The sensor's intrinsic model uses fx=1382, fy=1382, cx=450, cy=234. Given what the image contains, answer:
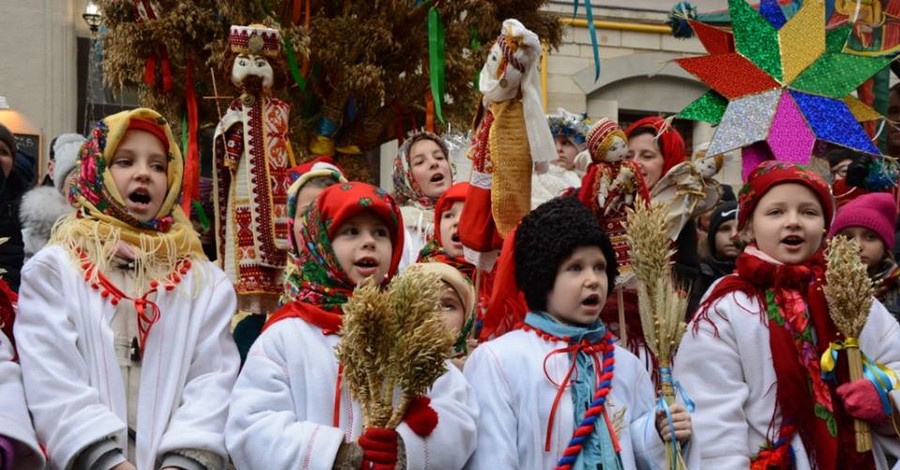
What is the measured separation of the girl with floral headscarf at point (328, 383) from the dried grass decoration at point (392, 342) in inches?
5.4

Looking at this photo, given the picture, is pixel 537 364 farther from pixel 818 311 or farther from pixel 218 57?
pixel 218 57

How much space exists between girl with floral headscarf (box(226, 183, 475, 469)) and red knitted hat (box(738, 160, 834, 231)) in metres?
1.53

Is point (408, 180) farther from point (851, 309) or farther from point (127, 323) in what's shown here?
point (851, 309)

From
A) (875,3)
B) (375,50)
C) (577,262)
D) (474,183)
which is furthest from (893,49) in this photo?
(375,50)

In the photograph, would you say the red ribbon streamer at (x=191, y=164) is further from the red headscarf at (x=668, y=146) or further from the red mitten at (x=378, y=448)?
the red mitten at (x=378, y=448)

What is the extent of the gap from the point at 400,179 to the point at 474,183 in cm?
161

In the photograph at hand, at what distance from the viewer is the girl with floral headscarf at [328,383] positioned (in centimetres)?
427

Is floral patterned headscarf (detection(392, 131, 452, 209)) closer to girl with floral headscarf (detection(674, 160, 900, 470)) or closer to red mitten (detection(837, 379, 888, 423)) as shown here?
girl with floral headscarf (detection(674, 160, 900, 470))

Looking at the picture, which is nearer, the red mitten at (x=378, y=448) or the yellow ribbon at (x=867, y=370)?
the red mitten at (x=378, y=448)

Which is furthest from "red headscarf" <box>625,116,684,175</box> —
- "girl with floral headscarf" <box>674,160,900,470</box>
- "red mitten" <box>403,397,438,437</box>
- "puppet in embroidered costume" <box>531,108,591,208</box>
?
"red mitten" <box>403,397,438,437</box>

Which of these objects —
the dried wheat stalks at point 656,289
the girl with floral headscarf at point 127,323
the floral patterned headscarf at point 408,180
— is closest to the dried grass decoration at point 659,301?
the dried wheat stalks at point 656,289

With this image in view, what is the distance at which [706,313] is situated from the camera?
5.28 metres

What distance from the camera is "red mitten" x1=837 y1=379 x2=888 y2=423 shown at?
496 cm

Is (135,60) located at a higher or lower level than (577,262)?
higher
